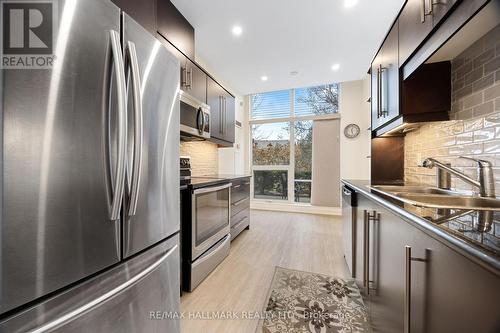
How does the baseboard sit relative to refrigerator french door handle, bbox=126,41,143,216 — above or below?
below

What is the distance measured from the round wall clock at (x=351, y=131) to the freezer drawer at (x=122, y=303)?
4195mm

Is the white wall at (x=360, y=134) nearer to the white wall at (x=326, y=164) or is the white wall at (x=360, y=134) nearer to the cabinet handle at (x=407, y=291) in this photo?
the white wall at (x=326, y=164)

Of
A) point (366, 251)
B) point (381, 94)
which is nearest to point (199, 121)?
point (381, 94)

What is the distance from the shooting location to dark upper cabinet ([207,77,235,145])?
2.71 meters

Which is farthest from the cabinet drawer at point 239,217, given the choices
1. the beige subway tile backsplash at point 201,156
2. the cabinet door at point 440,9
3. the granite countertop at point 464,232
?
the cabinet door at point 440,9

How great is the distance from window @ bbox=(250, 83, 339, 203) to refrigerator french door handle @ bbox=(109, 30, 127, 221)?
4.41 metres

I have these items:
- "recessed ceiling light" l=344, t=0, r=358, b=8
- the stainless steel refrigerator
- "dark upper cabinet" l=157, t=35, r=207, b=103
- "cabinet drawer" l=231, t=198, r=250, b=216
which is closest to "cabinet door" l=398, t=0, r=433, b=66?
"recessed ceiling light" l=344, t=0, r=358, b=8

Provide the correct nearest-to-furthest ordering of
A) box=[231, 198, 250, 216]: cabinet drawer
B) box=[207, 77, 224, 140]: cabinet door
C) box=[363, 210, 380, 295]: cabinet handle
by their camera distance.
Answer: box=[363, 210, 380, 295]: cabinet handle, box=[207, 77, 224, 140]: cabinet door, box=[231, 198, 250, 216]: cabinet drawer

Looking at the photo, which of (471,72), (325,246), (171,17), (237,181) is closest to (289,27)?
(171,17)

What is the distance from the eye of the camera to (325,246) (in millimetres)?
2746

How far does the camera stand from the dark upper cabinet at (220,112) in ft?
8.89

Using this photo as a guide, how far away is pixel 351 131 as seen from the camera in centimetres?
431

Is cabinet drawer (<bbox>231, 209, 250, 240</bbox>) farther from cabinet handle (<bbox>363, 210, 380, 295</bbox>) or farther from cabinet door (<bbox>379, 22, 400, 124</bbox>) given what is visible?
cabinet door (<bbox>379, 22, 400, 124</bbox>)

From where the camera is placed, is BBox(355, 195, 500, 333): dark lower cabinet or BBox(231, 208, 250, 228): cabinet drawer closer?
BBox(355, 195, 500, 333): dark lower cabinet
